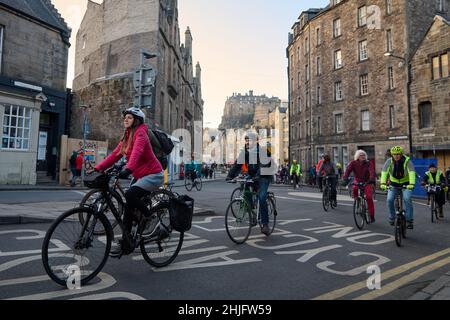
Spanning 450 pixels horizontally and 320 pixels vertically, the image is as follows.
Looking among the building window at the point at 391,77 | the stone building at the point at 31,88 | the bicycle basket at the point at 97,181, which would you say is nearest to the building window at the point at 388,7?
the building window at the point at 391,77

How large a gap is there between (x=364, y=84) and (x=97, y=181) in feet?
94.6

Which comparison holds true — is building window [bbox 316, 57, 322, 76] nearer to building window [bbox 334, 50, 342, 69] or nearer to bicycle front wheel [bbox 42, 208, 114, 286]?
building window [bbox 334, 50, 342, 69]

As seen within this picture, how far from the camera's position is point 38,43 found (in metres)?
17.3

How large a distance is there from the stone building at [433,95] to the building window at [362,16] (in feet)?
21.6

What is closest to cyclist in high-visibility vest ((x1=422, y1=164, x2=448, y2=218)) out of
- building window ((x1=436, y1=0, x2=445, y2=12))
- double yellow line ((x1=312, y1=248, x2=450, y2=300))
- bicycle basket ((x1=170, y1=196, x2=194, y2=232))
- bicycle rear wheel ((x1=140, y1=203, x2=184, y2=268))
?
double yellow line ((x1=312, y1=248, x2=450, y2=300))

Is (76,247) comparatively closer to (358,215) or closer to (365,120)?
(358,215)

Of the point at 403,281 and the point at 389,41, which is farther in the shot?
the point at 389,41

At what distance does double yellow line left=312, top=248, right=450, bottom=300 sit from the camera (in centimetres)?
340

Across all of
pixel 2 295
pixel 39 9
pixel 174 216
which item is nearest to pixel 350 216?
pixel 174 216

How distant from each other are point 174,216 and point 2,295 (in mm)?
1986

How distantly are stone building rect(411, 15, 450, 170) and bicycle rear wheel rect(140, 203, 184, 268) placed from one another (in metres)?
22.2

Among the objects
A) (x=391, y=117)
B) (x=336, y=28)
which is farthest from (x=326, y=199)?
(x=336, y=28)

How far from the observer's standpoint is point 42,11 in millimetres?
18531
